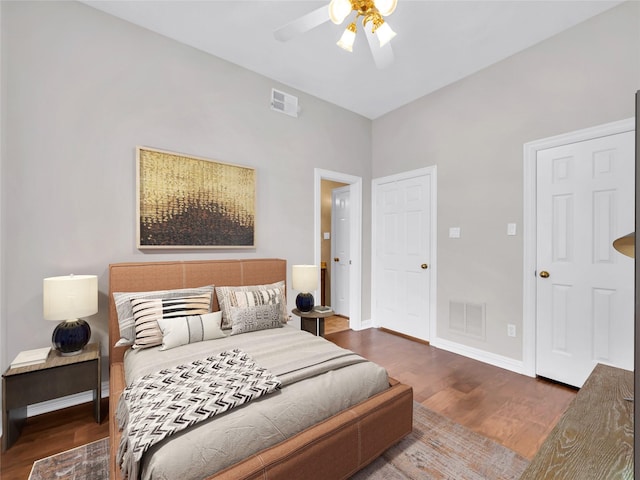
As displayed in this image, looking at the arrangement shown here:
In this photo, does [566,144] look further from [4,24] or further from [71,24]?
[4,24]

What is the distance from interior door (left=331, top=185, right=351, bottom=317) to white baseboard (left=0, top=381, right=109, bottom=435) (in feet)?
10.2

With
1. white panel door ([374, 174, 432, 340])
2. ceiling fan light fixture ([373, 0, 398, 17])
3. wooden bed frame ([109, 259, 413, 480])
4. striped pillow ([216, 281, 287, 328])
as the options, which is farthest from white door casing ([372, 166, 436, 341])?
ceiling fan light fixture ([373, 0, 398, 17])

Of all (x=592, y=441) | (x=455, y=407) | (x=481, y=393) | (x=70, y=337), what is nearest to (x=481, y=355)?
(x=481, y=393)

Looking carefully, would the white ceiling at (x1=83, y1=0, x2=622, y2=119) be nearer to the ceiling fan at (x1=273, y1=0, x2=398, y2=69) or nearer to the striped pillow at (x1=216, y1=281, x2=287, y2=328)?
the ceiling fan at (x1=273, y1=0, x2=398, y2=69)

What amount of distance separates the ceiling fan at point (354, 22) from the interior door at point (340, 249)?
95.9 inches

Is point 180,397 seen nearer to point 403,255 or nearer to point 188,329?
point 188,329

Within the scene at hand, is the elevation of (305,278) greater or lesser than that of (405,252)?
lesser

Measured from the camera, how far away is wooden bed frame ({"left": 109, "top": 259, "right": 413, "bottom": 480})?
118cm

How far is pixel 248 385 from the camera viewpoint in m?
1.38

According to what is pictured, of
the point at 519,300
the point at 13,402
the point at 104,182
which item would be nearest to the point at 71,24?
the point at 104,182

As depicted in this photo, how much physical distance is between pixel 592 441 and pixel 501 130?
287 cm

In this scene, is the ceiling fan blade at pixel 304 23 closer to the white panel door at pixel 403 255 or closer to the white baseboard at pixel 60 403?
the white panel door at pixel 403 255

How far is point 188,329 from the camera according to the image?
2029 mm

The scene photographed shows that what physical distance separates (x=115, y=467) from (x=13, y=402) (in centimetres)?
112
